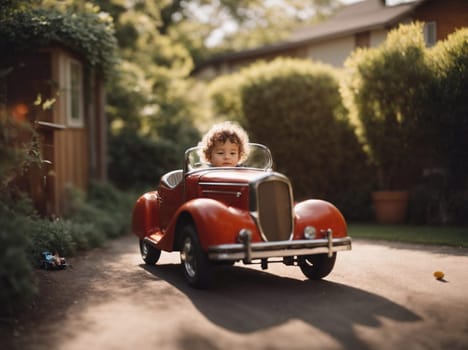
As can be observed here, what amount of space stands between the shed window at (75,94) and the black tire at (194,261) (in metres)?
6.61

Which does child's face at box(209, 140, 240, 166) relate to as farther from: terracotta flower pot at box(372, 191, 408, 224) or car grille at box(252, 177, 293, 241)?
terracotta flower pot at box(372, 191, 408, 224)

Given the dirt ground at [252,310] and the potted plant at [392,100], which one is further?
the potted plant at [392,100]

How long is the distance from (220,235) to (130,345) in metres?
1.49

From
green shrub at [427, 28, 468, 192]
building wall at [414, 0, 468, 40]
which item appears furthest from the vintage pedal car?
building wall at [414, 0, 468, 40]

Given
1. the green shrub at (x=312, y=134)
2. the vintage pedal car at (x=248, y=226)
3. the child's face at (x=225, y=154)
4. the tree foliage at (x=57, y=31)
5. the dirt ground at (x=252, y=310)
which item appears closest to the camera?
the dirt ground at (x=252, y=310)

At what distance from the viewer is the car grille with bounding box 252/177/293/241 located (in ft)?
17.7

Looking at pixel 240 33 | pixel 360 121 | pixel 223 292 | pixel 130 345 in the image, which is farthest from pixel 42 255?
pixel 240 33

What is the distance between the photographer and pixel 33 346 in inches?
158

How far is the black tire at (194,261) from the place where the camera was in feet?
17.5

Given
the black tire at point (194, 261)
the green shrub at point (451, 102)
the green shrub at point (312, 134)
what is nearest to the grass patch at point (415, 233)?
the green shrub at point (451, 102)

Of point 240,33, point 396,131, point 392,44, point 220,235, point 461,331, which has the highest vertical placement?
point 240,33

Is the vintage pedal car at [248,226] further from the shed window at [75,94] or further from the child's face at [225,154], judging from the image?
the shed window at [75,94]

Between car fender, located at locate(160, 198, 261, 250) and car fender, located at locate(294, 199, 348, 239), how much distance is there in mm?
506

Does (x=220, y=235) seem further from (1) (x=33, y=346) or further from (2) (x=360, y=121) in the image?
(2) (x=360, y=121)
